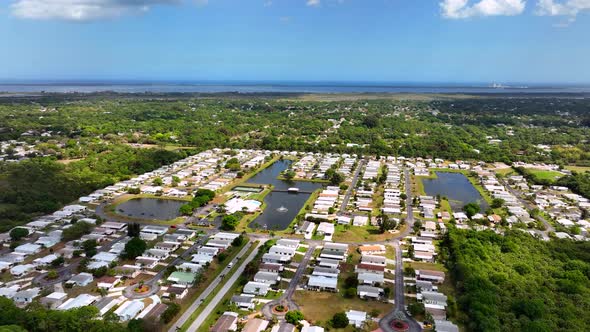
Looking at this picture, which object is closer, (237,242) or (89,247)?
(89,247)

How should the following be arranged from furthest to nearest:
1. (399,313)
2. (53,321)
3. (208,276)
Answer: (208,276) < (399,313) < (53,321)

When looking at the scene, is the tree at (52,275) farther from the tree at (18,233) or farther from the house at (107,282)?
the tree at (18,233)

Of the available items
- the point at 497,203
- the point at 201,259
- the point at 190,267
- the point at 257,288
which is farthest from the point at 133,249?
the point at 497,203

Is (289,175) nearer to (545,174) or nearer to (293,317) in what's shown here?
(293,317)

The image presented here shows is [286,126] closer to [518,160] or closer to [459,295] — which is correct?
[518,160]

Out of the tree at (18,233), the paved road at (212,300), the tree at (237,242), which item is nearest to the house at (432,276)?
the paved road at (212,300)

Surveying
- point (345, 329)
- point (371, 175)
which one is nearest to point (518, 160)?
point (371, 175)
